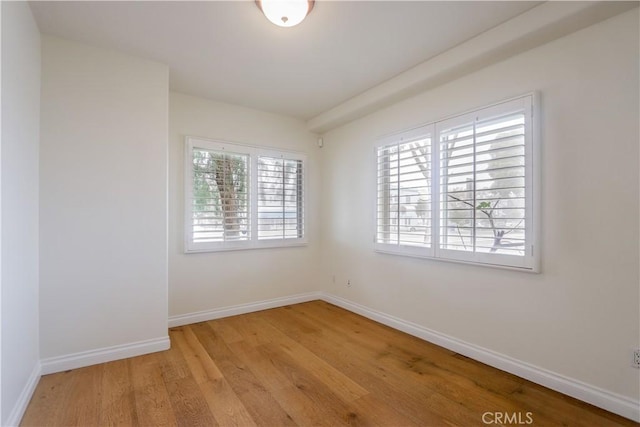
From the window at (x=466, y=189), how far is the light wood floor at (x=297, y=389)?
0.93 m

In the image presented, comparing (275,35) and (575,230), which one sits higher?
(275,35)

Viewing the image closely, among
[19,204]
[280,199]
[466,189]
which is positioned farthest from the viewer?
[280,199]

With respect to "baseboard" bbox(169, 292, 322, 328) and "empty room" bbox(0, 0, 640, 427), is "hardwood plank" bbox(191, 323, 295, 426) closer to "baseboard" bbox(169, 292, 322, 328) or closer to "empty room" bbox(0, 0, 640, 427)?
"empty room" bbox(0, 0, 640, 427)

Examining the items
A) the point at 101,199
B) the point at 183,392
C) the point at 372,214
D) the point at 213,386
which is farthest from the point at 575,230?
the point at 101,199

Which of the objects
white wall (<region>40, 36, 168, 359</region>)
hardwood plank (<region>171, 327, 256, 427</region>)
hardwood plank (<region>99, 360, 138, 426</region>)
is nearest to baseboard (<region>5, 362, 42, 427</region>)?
white wall (<region>40, 36, 168, 359</region>)

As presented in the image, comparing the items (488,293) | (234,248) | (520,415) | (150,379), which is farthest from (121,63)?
(520,415)

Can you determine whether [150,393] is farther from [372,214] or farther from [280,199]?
[372,214]

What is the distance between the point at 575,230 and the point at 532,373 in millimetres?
1116

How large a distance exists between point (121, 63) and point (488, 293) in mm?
3769

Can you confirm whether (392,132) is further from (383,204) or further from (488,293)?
(488,293)

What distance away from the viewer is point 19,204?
6.40 feet

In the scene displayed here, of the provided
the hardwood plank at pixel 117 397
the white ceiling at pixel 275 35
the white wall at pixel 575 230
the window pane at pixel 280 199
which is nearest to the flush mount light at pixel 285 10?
the white ceiling at pixel 275 35

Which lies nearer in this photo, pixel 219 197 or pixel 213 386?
pixel 213 386

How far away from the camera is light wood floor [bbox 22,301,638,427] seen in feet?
6.15
